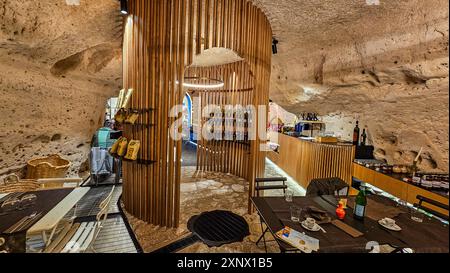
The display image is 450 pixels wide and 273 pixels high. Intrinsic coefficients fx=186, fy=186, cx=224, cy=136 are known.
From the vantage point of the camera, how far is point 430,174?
130 centimetres

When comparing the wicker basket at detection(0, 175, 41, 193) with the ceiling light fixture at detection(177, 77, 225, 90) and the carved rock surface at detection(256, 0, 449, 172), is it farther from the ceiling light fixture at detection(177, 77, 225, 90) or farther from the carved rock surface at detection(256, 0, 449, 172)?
the carved rock surface at detection(256, 0, 449, 172)

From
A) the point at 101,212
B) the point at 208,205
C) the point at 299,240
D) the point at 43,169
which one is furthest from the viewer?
the point at 208,205

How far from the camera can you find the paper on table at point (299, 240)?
146cm

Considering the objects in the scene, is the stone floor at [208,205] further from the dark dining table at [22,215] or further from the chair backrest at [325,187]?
the dark dining table at [22,215]

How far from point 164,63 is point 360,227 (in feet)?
10.2

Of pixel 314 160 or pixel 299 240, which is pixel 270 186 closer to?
pixel 299 240

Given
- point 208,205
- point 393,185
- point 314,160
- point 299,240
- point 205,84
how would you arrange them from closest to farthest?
point 299,240 → point 393,185 → point 208,205 → point 314,160 → point 205,84

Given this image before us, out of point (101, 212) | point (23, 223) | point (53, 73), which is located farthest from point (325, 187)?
point (53, 73)

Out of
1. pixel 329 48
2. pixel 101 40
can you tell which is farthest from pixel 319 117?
pixel 101 40

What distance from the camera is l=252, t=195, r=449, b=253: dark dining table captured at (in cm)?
148

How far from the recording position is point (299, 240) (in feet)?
5.05

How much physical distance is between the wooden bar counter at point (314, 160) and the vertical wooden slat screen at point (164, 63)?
2339mm

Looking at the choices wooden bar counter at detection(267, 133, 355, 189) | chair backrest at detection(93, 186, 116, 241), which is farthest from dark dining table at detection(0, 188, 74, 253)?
wooden bar counter at detection(267, 133, 355, 189)
